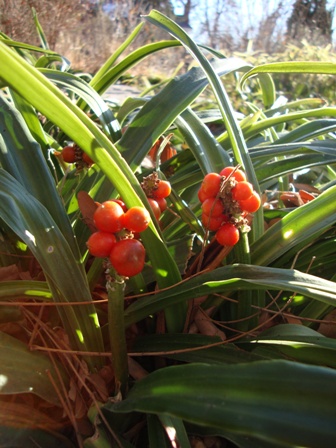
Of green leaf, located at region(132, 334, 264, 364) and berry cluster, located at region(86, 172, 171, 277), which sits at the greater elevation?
berry cluster, located at region(86, 172, 171, 277)

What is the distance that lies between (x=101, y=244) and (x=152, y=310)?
0.21 meters

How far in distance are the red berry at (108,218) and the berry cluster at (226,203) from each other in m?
0.13

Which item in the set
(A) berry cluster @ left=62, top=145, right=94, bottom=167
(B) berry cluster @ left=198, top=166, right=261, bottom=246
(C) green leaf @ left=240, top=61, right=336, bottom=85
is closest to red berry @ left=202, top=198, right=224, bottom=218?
(B) berry cluster @ left=198, top=166, right=261, bottom=246

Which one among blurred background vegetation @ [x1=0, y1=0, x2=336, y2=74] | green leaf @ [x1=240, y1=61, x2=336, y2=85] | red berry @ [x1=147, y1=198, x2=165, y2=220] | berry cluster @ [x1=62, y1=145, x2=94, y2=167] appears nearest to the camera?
red berry @ [x1=147, y1=198, x2=165, y2=220]

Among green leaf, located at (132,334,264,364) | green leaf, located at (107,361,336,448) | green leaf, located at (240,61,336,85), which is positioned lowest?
green leaf, located at (132,334,264,364)

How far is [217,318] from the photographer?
32.1 inches

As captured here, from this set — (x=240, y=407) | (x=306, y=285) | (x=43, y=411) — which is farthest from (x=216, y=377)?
(x=43, y=411)

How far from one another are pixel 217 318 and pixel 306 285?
9.8 inches

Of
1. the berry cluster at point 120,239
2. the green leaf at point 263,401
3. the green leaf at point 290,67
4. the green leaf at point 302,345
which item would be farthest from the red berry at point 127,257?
the green leaf at point 290,67

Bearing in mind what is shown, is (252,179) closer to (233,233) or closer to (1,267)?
(233,233)

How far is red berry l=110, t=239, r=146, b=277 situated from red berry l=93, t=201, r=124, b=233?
0.02 metres

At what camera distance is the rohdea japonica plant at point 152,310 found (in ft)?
1.51

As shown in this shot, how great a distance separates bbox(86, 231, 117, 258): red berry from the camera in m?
0.51

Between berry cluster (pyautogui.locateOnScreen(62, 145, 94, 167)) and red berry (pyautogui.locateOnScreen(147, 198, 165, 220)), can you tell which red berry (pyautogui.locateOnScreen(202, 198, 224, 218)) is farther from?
berry cluster (pyautogui.locateOnScreen(62, 145, 94, 167))
